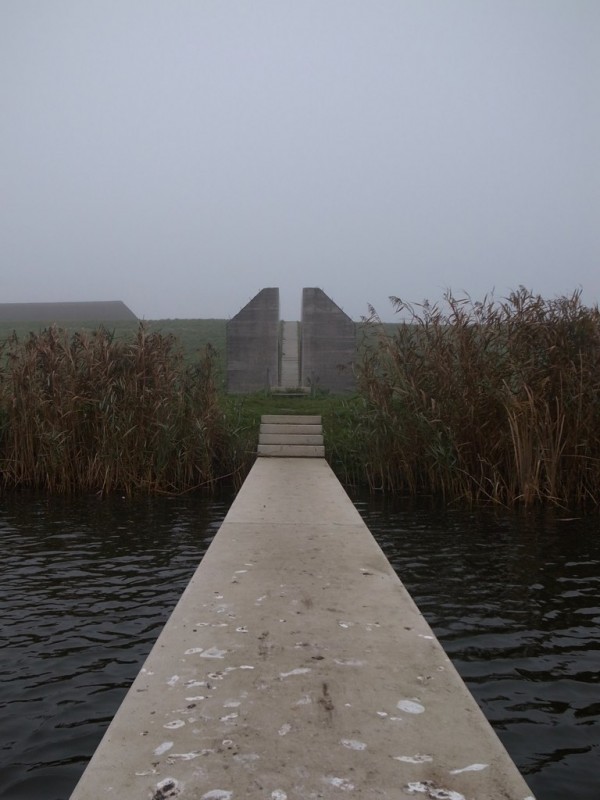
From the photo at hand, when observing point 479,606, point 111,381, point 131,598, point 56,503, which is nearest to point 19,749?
point 131,598

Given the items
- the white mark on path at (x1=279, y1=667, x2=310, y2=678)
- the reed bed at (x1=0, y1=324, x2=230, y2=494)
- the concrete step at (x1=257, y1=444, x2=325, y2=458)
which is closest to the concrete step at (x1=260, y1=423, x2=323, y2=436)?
the concrete step at (x1=257, y1=444, x2=325, y2=458)

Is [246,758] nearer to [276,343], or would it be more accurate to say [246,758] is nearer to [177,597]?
[177,597]

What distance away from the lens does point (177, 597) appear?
449 centimetres

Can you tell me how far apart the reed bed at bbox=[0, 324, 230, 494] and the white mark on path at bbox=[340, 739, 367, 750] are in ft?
19.5

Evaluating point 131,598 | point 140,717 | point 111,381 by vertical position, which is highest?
point 111,381

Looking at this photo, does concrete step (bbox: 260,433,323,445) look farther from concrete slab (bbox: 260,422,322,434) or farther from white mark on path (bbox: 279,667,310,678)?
white mark on path (bbox: 279,667,310,678)

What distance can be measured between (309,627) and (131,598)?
6.77 ft

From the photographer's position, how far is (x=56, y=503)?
24.1ft

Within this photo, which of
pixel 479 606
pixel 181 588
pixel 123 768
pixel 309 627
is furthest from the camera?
pixel 181 588

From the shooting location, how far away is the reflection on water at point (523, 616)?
2.72m

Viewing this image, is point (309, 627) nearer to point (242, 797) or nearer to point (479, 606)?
point (242, 797)

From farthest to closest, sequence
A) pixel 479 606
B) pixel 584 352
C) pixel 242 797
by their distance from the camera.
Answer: pixel 584 352, pixel 479 606, pixel 242 797

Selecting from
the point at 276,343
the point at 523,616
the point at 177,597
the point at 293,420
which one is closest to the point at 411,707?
the point at 523,616

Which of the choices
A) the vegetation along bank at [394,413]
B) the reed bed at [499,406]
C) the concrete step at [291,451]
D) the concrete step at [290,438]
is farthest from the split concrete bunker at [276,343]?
the reed bed at [499,406]
